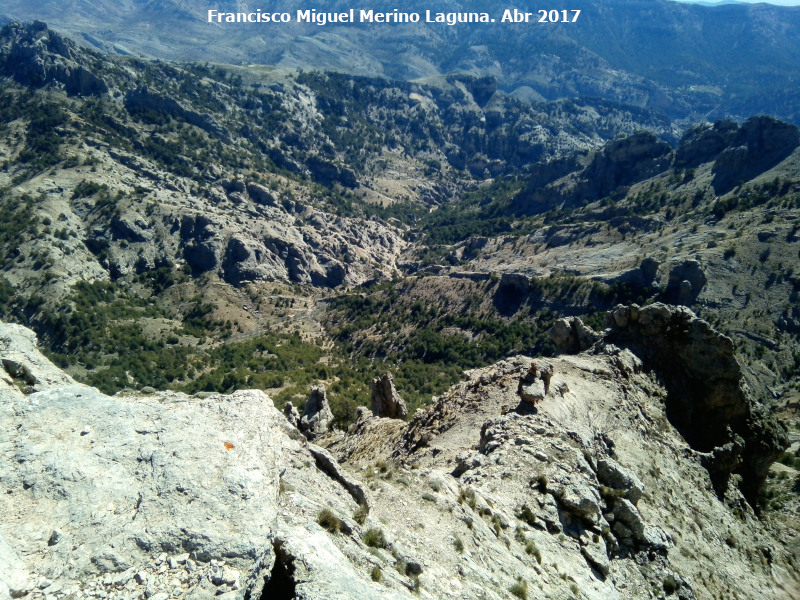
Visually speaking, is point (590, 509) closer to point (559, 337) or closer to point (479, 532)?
point (479, 532)

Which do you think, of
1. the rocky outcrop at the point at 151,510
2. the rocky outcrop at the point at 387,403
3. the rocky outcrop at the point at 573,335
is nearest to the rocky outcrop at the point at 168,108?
the rocky outcrop at the point at 387,403

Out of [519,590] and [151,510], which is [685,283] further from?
[151,510]

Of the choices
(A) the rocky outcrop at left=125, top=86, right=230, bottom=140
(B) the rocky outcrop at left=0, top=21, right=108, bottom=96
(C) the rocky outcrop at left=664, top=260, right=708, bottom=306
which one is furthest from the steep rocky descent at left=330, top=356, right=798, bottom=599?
(A) the rocky outcrop at left=125, top=86, right=230, bottom=140

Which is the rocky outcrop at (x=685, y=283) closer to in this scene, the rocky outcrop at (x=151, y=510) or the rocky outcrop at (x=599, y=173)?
the rocky outcrop at (x=599, y=173)

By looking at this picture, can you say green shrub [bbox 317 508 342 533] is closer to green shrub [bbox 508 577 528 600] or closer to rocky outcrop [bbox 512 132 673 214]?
green shrub [bbox 508 577 528 600]

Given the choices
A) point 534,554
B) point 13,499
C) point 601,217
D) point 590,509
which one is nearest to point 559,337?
point 590,509
